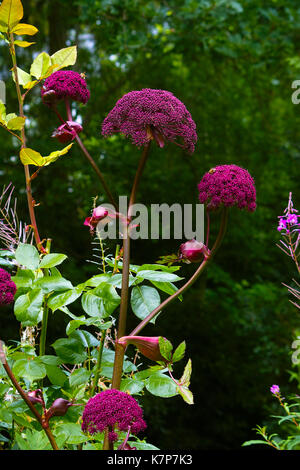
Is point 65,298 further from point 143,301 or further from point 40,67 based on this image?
point 40,67

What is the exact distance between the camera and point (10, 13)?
3.14 feet

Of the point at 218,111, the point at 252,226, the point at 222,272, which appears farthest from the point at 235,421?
the point at 218,111

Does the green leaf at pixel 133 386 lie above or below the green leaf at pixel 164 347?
below

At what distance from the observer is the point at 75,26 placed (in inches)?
196

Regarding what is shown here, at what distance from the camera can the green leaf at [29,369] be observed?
0.86 meters

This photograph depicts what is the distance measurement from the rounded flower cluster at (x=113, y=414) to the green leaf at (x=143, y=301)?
0.55ft

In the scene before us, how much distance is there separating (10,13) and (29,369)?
2.07 ft

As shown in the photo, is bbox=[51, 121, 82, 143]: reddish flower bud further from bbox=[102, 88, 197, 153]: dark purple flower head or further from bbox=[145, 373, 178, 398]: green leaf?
bbox=[145, 373, 178, 398]: green leaf

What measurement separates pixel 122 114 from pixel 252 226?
167 inches

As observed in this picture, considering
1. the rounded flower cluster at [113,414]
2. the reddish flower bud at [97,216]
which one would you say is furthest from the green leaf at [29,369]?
the reddish flower bud at [97,216]

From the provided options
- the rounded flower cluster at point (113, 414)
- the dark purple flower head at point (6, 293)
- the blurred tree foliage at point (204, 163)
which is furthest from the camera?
the blurred tree foliage at point (204, 163)

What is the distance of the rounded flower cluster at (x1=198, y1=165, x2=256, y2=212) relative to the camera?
32.7 inches

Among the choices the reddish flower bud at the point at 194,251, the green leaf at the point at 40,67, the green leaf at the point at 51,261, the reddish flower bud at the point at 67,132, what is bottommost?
the green leaf at the point at 51,261

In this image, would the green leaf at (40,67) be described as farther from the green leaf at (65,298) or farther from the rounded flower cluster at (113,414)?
the rounded flower cluster at (113,414)
